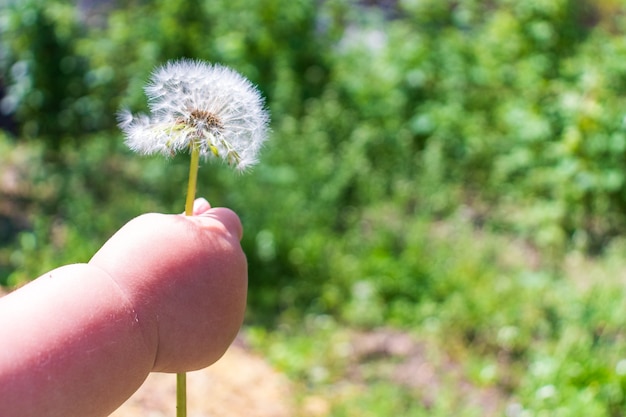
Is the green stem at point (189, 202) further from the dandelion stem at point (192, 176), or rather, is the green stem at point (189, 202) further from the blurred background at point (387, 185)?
the blurred background at point (387, 185)

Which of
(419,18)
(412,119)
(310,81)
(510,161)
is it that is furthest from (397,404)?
(419,18)

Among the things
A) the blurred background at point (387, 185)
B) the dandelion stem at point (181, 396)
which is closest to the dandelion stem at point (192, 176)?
the dandelion stem at point (181, 396)

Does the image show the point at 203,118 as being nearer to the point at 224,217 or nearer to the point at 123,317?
the point at 224,217

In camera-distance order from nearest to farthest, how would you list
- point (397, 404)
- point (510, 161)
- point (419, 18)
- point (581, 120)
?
point (397, 404) → point (581, 120) → point (510, 161) → point (419, 18)

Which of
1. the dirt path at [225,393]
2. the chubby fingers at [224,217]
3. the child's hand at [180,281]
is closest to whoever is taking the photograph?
the child's hand at [180,281]

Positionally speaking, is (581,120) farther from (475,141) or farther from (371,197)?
(371,197)

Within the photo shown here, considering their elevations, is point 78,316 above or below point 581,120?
below

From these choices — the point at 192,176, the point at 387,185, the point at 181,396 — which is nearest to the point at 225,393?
the point at 387,185
